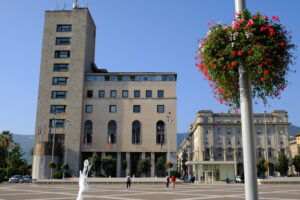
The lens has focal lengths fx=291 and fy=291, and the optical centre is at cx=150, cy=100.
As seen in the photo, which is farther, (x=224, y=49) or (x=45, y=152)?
(x=45, y=152)

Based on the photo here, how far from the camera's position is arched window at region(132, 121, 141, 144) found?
68.8 metres

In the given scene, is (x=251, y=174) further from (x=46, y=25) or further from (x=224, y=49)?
(x=46, y=25)

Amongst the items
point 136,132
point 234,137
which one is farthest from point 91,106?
point 234,137

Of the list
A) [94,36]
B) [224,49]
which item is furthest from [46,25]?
[224,49]

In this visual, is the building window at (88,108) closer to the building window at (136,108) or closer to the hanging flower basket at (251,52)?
the building window at (136,108)

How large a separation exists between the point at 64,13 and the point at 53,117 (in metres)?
26.7

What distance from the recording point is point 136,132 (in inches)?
2729

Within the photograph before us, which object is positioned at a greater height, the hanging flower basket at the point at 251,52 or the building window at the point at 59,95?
the building window at the point at 59,95

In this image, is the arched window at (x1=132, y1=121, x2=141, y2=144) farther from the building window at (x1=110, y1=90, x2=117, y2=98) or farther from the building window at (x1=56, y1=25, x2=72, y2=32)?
the building window at (x1=56, y1=25, x2=72, y2=32)

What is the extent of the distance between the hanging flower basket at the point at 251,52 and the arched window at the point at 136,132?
63068 mm

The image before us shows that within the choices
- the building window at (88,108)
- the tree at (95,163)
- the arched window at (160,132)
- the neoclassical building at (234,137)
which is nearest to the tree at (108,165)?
the tree at (95,163)

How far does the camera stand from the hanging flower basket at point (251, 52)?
19.0ft

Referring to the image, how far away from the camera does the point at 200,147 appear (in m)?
103

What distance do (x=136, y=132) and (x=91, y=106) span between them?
12630mm
